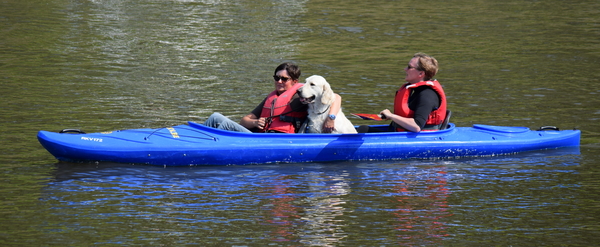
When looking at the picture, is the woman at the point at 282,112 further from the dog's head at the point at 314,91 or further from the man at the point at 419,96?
the man at the point at 419,96

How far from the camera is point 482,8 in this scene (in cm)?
2214

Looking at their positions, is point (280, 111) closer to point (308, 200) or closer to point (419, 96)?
point (419, 96)

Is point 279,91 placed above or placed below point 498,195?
above

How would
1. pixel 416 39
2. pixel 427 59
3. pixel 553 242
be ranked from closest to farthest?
pixel 553 242, pixel 427 59, pixel 416 39

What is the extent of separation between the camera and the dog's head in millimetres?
7445

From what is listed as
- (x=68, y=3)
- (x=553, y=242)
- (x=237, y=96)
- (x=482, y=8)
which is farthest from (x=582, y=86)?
(x=68, y=3)

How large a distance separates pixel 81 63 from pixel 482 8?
11957mm

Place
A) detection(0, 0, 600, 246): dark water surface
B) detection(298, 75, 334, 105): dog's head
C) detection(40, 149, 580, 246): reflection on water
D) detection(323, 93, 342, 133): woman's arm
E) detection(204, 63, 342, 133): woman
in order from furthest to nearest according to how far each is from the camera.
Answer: detection(204, 63, 342, 133): woman < detection(323, 93, 342, 133): woman's arm < detection(298, 75, 334, 105): dog's head < detection(0, 0, 600, 246): dark water surface < detection(40, 149, 580, 246): reflection on water

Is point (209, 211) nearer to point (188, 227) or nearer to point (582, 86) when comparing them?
point (188, 227)

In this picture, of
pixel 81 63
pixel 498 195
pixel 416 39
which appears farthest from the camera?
pixel 416 39

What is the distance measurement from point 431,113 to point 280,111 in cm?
150

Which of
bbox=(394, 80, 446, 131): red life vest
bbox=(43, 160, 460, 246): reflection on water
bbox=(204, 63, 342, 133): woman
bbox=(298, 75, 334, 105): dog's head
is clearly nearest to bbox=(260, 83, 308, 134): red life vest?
bbox=(204, 63, 342, 133): woman

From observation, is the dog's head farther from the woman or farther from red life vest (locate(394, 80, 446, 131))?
red life vest (locate(394, 80, 446, 131))

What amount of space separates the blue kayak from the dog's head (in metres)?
0.42
